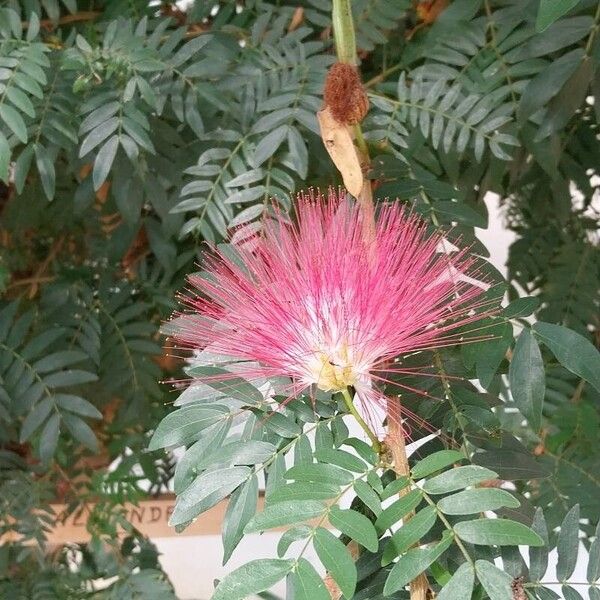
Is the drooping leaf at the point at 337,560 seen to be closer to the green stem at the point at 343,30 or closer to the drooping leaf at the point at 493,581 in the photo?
the drooping leaf at the point at 493,581

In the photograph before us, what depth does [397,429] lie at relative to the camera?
49cm

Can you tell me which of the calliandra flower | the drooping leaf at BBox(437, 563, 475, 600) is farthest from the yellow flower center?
the drooping leaf at BBox(437, 563, 475, 600)

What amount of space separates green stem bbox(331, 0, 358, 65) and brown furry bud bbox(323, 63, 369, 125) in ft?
0.06

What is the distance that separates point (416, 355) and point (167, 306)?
17.6 inches

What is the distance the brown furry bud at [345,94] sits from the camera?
49cm

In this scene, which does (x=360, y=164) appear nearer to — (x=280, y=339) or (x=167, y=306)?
(x=280, y=339)

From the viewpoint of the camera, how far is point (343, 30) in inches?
20.5

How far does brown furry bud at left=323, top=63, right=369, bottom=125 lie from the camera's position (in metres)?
0.49

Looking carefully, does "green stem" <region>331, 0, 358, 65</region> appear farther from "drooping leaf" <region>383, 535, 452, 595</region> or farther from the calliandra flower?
"drooping leaf" <region>383, 535, 452, 595</region>

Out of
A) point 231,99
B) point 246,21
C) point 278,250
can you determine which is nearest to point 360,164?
point 278,250

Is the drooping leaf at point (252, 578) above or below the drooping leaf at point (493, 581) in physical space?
above

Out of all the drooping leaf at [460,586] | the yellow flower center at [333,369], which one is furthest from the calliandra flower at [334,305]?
the drooping leaf at [460,586]

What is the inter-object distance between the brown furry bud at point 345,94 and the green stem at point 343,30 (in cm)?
2


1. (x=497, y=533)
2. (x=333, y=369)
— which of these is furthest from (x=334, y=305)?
(x=497, y=533)
